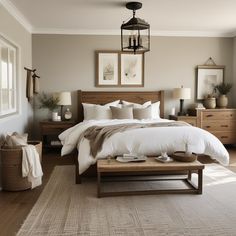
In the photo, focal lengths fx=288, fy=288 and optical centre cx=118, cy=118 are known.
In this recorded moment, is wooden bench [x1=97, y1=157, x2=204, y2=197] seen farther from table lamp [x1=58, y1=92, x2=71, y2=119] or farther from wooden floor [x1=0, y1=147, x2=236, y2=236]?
table lamp [x1=58, y1=92, x2=71, y2=119]

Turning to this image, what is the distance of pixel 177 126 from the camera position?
432 cm

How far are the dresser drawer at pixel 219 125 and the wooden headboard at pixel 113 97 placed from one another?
1.02m

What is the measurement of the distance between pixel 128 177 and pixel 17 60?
2.83 m

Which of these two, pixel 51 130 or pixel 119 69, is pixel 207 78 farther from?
pixel 51 130

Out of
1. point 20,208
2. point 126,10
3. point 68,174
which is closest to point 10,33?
point 126,10

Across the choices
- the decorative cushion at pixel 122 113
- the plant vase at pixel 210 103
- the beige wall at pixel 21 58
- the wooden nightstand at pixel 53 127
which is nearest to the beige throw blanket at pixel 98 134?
the beige wall at pixel 21 58

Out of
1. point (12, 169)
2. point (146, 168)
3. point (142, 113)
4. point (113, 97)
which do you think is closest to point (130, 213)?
point (146, 168)

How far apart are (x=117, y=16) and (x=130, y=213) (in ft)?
11.9

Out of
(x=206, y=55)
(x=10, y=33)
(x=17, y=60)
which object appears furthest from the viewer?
(x=206, y=55)

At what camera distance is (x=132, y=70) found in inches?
261

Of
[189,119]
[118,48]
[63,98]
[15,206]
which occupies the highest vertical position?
[118,48]

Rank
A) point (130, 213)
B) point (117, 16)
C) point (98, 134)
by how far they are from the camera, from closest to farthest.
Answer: point (130, 213)
point (98, 134)
point (117, 16)

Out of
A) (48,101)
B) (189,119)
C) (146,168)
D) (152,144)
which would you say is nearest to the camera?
(146,168)

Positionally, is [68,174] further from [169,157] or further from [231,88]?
[231,88]
